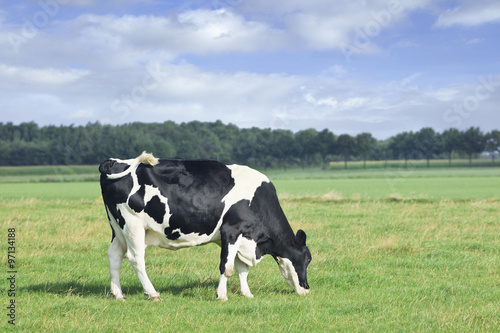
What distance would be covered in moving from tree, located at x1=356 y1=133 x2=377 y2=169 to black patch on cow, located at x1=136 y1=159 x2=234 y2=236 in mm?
163626

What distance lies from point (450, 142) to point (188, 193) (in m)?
173

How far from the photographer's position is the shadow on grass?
8938mm

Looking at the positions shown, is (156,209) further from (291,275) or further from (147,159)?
(291,275)

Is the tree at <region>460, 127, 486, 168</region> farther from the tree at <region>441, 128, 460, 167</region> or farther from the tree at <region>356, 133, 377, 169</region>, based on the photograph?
the tree at <region>356, 133, 377, 169</region>

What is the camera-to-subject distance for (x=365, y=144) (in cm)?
16975

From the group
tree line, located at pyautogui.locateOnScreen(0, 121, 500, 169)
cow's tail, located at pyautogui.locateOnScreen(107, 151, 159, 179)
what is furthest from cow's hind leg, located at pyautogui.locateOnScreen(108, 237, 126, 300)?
tree line, located at pyautogui.locateOnScreen(0, 121, 500, 169)

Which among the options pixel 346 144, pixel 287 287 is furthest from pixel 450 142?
pixel 287 287

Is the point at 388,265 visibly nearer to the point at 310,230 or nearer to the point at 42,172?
the point at 310,230

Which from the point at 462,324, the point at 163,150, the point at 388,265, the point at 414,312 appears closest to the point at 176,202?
the point at 414,312

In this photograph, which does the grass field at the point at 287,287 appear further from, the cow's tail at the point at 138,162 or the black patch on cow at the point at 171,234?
the cow's tail at the point at 138,162

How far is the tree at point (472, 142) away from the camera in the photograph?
542 feet

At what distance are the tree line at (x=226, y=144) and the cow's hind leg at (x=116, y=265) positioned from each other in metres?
99.3

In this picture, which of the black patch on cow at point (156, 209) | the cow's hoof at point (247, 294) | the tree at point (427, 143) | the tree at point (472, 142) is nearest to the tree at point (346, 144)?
the tree at point (427, 143)

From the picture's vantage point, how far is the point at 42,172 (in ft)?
387
